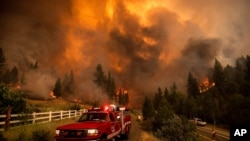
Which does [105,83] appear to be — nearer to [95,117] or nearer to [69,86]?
[69,86]

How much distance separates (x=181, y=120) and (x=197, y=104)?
7881 cm

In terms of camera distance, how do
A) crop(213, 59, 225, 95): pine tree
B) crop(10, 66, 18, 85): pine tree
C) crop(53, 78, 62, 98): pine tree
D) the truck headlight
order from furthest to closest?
1. crop(213, 59, 225, 95): pine tree
2. crop(10, 66, 18, 85): pine tree
3. crop(53, 78, 62, 98): pine tree
4. the truck headlight

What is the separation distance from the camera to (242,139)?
888 centimetres

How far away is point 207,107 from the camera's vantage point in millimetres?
86562

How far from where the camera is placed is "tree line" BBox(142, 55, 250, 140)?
103 ft

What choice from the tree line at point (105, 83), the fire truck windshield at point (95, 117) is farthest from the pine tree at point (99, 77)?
the fire truck windshield at point (95, 117)

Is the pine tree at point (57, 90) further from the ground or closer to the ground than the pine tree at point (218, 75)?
closer to the ground

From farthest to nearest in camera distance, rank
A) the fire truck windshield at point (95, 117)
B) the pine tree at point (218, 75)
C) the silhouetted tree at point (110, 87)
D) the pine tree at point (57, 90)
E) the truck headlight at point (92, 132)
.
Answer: the silhouetted tree at point (110, 87) < the pine tree at point (218, 75) < the pine tree at point (57, 90) < the fire truck windshield at point (95, 117) < the truck headlight at point (92, 132)

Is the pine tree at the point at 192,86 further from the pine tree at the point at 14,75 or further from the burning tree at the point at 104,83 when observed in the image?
the pine tree at the point at 14,75

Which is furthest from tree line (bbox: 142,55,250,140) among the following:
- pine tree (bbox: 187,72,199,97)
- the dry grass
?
the dry grass

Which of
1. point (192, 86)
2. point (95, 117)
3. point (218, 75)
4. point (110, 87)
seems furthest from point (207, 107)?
point (95, 117)

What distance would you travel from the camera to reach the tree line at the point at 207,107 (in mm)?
31391

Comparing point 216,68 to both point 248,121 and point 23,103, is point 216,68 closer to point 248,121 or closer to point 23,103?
point 248,121

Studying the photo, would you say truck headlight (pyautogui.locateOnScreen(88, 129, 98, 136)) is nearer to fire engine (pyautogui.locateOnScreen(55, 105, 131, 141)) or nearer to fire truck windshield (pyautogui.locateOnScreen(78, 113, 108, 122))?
fire engine (pyautogui.locateOnScreen(55, 105, 131, 141))
